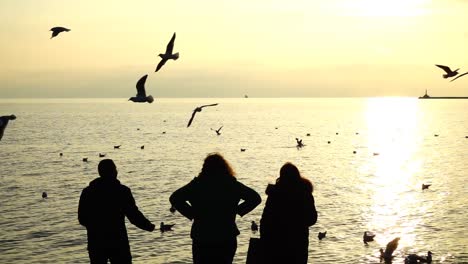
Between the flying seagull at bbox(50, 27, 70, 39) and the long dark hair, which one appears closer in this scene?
the long dark hair


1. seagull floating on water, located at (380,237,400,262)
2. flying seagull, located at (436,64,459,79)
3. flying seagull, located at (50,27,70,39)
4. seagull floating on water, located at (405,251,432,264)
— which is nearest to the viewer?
flying seagull, located at (50,27,70,39)

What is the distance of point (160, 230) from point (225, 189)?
22.2 m

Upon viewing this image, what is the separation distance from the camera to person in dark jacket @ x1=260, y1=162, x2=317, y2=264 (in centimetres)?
720

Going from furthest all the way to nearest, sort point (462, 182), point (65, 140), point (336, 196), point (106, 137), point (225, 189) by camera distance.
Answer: point (106, 137)
point (65, 140)
point (462, 182)
point (336, 196)
point (225, 189)

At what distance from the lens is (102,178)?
7.18m

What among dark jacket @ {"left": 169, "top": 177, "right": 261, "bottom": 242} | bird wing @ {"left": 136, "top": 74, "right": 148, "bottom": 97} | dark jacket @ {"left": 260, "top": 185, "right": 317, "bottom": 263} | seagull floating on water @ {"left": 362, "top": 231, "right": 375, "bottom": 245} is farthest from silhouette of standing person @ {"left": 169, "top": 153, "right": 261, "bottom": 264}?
seagull floating on water @ {"left": 362, "top": 231, "right": 375, "bottom": 245}

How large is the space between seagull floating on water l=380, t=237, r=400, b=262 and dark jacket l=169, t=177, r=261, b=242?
58.0ft

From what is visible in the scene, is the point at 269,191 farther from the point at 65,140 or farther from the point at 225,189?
the point at 65,140

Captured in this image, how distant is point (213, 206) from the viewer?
703 cm

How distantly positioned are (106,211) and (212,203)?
126cm

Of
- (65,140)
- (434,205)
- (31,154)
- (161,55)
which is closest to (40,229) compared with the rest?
(161,55)

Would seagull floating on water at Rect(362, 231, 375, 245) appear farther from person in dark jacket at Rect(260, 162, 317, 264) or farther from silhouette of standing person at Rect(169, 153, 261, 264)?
silhouette of standing person at Rect(169, 153, 261, 264)

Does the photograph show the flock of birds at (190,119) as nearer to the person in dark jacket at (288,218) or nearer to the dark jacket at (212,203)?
the dark jacket at (212,203)

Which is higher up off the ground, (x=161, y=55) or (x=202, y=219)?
(x=161, y=55)
